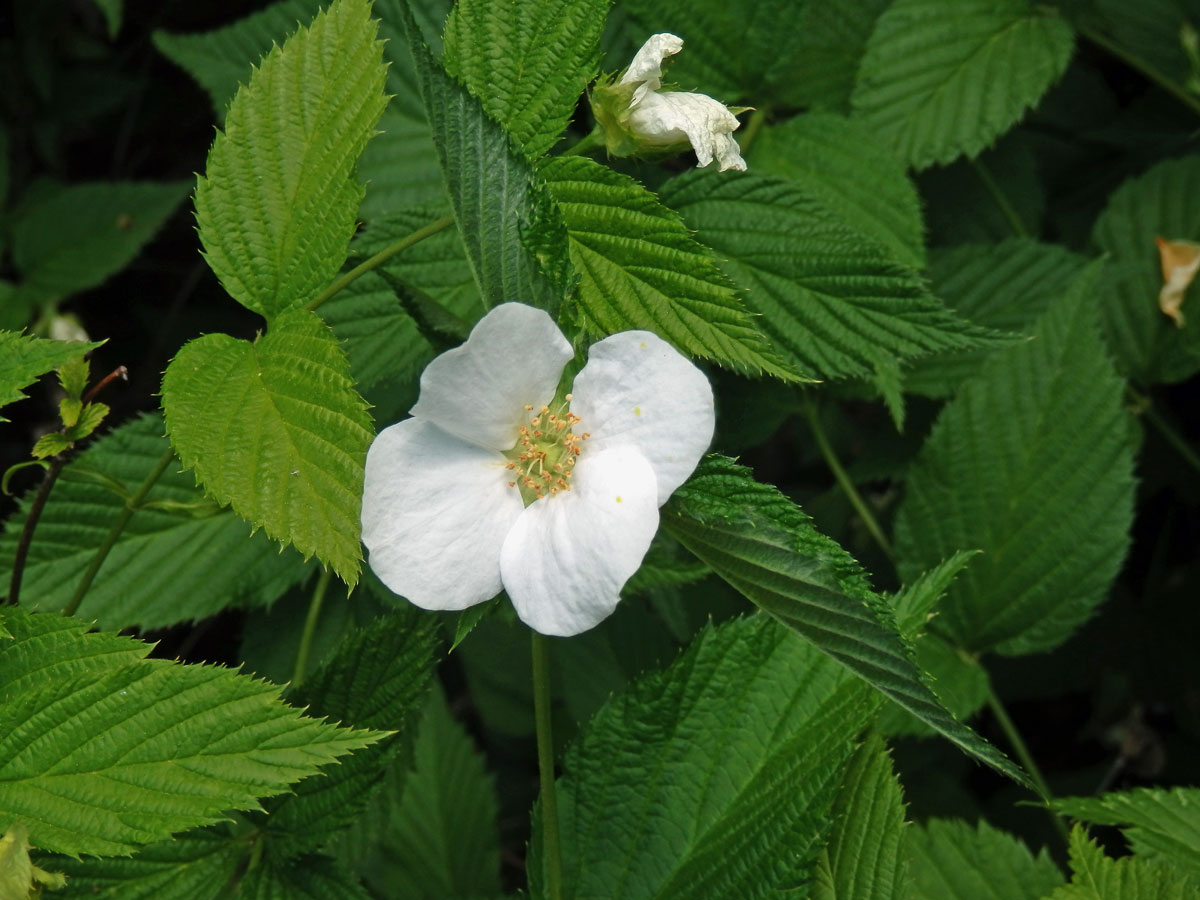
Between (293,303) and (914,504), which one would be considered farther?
(914,504)

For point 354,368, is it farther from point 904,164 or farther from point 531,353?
point 904,164

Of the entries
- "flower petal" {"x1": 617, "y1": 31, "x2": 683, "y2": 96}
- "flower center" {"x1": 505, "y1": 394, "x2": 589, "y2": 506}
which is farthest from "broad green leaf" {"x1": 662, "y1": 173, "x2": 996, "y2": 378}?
"flower center" {"x1": 505, "y1": 394, "x2": 589, "y2": 506}

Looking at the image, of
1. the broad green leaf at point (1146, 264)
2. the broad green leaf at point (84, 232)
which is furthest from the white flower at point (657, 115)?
the broad green leaf at point (84, 232)

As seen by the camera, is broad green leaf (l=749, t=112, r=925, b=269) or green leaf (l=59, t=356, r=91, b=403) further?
broad green leaf (l=749, t=112, r=925, b=269)

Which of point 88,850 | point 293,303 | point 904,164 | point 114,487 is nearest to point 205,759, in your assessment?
point 88,850

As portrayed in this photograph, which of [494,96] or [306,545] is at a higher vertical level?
[494,96]

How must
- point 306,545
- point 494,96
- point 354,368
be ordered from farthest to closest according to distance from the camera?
point 354,368 < point 494,96 < point 306,545

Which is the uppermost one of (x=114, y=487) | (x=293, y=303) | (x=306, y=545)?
(x=293, y=303)

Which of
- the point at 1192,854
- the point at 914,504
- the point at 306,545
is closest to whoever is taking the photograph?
the point at 306,545

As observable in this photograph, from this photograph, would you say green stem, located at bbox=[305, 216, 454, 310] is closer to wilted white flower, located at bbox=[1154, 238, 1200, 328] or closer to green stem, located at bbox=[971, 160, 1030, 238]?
green stem, located at bbox=[971, 160, 1030, 238]
